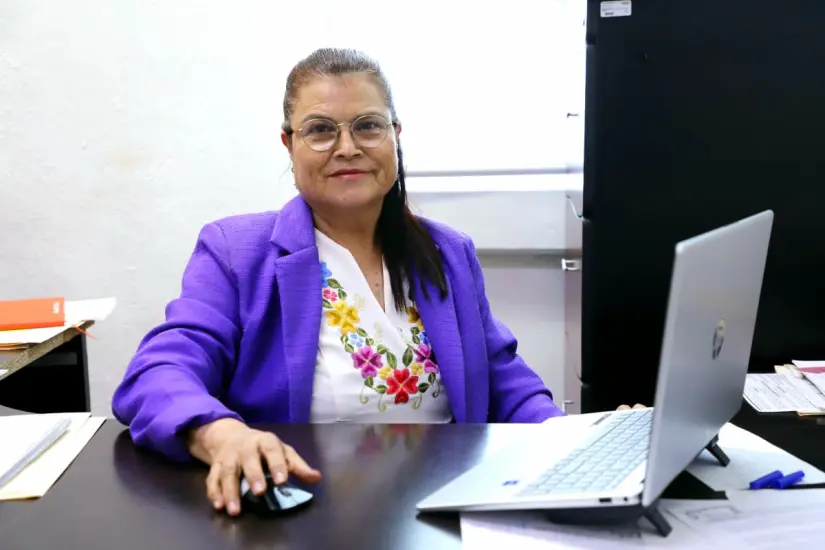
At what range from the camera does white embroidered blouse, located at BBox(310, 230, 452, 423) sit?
125cm

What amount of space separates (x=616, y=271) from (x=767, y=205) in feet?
1.07

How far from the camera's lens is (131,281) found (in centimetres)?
276

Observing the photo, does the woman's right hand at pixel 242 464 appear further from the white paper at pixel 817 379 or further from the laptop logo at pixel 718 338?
the white paper at pixel 817 379

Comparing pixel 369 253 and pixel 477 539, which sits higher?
pixel 369 253

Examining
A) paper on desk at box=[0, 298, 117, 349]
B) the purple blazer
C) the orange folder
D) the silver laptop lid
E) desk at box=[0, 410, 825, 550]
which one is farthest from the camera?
the orange folder

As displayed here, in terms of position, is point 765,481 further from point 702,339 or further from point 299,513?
point 299,513

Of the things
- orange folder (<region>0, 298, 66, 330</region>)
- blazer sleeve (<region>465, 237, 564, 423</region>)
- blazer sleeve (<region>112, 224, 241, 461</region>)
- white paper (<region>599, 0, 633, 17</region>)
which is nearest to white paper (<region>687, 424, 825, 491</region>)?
blazer sleeve (<region>465, 237, 564, 423</region>)

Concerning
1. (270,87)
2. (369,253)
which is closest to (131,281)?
(270,87)

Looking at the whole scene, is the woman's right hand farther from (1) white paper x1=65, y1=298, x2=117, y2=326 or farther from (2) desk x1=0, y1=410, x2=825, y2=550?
(1) white paper x1=65, y1=298, x2=117, y2=326

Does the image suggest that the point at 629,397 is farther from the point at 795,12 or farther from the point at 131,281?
the point at 131,281

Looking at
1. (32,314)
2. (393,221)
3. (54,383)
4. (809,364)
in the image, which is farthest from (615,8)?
(54,383)

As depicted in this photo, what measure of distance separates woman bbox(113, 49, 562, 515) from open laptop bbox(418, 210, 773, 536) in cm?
41

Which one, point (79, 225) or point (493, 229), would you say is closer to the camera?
point (493, 229)

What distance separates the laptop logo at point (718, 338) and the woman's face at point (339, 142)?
2.35ft
